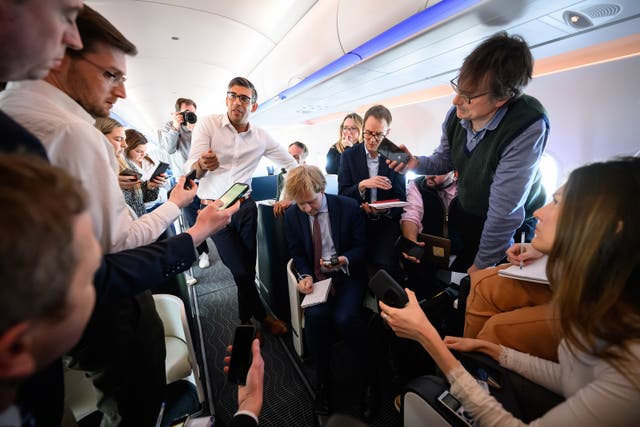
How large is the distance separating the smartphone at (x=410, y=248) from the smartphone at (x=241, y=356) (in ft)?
4.63

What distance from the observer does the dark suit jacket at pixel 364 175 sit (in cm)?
228

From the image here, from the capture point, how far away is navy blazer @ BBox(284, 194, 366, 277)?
1961 mm

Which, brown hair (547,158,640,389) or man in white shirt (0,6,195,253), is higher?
man in white shirt (0,6,195,253)

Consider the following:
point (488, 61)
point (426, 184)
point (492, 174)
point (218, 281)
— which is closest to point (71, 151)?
point (488, 61)

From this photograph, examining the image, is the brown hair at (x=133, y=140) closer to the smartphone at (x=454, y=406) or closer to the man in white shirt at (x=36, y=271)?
the man in white shirt at (x=36, y=271)

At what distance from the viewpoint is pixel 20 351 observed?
389 millimetres

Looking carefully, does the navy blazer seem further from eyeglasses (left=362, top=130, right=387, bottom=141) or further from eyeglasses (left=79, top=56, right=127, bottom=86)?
eyeglasses (left=79, top=56, right=127, bottom=86)

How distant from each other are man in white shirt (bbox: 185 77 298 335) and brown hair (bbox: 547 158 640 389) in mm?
2047

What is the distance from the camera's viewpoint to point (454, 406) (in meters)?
0.82

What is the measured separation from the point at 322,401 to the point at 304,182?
156 centimetres

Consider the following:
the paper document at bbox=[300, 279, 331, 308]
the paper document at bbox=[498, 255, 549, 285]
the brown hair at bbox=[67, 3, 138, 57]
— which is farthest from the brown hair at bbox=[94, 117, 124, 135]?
the paper document at bbox=[498, 255, 549, 285]

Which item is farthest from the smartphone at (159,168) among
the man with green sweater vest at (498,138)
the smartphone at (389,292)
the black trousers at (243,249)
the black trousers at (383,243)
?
the man with green sweater vest at (498,138)

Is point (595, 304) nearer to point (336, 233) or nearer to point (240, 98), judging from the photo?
point (336, 233)

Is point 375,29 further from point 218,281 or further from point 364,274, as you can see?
point 218,281
